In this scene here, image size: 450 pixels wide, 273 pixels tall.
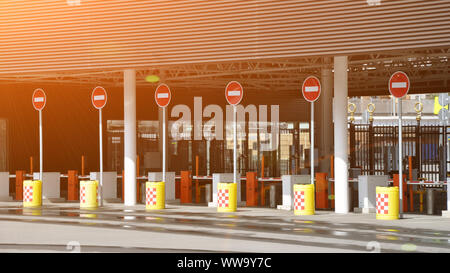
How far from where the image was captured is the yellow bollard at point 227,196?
18969 mm

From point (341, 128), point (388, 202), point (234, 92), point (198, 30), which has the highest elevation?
point (198, 30)

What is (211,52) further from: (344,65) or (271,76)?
(271,76)

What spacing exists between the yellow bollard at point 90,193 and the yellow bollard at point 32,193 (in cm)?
150

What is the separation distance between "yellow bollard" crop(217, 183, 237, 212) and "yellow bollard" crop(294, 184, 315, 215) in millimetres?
1714

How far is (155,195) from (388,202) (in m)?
6.20

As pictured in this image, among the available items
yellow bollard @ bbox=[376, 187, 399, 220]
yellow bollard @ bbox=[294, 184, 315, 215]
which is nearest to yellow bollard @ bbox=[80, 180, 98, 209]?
yellow bollard @ bbox=[294, 184, 315, 215]

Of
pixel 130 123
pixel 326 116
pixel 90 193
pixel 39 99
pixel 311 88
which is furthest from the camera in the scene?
pixel 326 116

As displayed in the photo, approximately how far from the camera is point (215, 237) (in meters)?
13.5

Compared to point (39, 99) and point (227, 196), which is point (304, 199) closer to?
point (227, 196)

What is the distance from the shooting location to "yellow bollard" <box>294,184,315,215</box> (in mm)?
17911

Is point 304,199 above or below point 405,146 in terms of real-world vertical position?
below

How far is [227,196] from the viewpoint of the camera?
19.1m

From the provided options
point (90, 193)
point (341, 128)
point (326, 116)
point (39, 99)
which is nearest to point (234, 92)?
point (341, 128)
